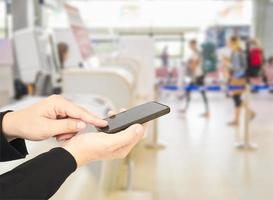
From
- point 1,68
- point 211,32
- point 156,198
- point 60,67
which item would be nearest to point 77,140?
point 1,68

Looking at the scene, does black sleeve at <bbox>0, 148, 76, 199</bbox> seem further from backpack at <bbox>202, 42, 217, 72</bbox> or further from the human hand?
backpack at <bbox>202, 42, 217, 72</bbox>

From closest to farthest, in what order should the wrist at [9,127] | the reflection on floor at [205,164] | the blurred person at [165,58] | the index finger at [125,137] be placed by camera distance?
1. the index finger at [125,137]
2. the wrist at [9,127]
3. the reflection on floor at [205,164]
4. the blurred person at [165,58]

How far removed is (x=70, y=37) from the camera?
425 centimetres

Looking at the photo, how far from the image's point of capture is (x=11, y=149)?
2.89ft

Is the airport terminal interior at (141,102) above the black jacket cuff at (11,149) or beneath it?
beneath

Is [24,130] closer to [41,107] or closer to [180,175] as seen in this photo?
[41,107]

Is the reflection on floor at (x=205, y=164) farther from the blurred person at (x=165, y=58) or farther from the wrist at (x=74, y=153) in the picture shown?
the blurred person at (x=165, y=58)

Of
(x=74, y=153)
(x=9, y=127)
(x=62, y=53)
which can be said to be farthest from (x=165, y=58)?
(x=74, y=153)

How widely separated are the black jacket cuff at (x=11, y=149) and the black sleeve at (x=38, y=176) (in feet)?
0.64

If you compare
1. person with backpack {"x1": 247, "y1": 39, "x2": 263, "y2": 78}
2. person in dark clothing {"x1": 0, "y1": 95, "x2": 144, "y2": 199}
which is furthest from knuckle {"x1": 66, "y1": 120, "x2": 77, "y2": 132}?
person with backpack {"x1": 247, "y1": 39, "x2": 263, "y2": 78}

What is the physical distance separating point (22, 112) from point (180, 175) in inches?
122

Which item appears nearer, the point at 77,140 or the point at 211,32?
the point at 77,140

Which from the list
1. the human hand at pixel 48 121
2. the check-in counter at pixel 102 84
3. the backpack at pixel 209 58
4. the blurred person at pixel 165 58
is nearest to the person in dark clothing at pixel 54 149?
the human hand at pixel 48 121

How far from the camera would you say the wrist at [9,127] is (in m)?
0.88
